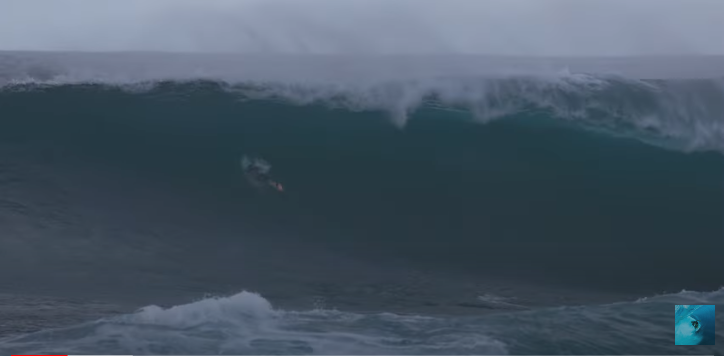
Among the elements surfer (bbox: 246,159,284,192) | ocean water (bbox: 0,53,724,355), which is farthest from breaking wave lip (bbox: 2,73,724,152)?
surfer (bbox: 246,159,284,192)

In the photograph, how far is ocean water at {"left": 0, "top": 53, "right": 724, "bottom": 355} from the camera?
612 centimetres

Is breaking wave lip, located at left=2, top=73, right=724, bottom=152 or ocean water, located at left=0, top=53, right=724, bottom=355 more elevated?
breaking wave lip, located at left=2, top=73, right=724, bottom=152

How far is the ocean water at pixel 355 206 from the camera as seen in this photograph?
20.1ft

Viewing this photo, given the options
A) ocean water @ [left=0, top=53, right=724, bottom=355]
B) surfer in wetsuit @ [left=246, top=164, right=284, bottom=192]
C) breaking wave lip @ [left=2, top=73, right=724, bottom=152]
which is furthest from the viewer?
breaking wave lip @ [left=2, top=73, right=724, bottom=152]

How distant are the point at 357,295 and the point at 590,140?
13.6 feet

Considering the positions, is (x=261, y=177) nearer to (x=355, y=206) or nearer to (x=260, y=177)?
(x=260, y=177)

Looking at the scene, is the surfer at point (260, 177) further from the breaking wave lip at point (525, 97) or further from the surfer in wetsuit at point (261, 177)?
the breaking wave lip at point (525, 97)

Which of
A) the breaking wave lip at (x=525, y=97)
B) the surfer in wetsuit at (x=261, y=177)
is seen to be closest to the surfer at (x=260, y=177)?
the surfer in wetsuit at (x=261, y=177)

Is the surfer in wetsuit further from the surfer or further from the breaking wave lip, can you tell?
the breaking wave lip

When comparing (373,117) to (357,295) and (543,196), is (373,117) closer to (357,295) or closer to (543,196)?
(543,196)

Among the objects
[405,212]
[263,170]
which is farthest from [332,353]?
[263,170]

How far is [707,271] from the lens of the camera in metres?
8.38

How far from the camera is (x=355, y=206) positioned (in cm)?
936

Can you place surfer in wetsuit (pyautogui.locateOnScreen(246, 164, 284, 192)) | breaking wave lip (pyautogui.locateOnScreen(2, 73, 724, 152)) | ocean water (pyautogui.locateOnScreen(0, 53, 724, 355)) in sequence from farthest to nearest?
1. breaking wave lip (pyautogui.locateOnScreen(2, 73, 724, 152))
2. surfer in wetsuit (pyautogui.locateOnScreen(246, 164, 284, 192))
3. ocean water (pyautogui.locateOnScreen(0, 53, 724, 355))
